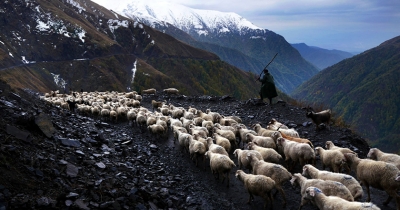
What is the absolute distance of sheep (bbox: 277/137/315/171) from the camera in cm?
1002

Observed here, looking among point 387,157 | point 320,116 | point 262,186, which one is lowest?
point 262,186

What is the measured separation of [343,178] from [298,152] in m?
2.41

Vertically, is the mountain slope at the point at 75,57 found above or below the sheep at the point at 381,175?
above

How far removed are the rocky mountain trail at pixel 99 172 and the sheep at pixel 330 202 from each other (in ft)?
5.31

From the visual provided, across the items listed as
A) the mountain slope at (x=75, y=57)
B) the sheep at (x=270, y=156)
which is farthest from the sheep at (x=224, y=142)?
the mountain slope at (x=75, y=57)

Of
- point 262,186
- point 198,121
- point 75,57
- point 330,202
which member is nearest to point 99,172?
point 262,186

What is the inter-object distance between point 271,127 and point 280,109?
5.70 metres

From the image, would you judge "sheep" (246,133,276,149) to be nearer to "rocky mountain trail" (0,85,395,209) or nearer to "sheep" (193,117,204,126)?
"rocky mountain trail" (0,85,395,209)

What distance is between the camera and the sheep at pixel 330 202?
19.4 feet

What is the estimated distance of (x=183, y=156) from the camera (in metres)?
13.2

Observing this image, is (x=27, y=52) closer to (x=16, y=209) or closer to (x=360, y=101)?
(x=16, y=209)

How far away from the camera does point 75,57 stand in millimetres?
104188

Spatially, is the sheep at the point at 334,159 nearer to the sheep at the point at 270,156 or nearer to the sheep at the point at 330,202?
the sheep at the point at 270,156

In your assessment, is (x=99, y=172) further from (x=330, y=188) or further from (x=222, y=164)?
(x=330, y=188)
